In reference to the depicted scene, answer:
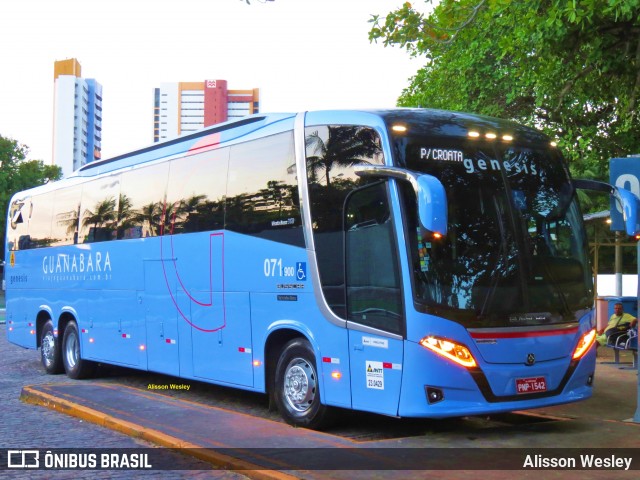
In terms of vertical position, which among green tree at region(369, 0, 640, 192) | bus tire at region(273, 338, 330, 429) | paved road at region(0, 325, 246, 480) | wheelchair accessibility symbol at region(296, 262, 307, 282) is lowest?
paved road at region(0, 325, 246, 480)

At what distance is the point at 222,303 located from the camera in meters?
11.7

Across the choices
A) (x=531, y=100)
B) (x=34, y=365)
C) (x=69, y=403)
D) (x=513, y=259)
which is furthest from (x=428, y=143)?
(x=531, y=100)

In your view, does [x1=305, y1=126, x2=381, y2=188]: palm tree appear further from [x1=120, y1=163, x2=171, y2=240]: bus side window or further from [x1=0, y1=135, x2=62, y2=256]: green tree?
[x1=0, y1=135, x2=62, y2=256]: green tree

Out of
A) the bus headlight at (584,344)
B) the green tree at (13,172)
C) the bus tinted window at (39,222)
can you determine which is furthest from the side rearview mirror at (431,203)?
the green tree at (13,172)

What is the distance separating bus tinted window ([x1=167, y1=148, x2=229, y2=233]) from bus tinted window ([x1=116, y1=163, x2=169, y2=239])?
1.18 ft

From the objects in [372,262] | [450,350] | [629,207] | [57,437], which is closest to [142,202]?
[57,437]

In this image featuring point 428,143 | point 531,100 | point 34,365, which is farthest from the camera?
point 531,100

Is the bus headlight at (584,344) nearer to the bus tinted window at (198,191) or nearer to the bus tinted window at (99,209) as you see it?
the bus tinted window at (198,191)

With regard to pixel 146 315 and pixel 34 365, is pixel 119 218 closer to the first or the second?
pixel 146 315

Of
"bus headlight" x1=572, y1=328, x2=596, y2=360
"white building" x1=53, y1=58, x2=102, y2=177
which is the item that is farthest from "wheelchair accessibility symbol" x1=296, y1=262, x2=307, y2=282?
"white building" x1=53, y1=58, x2=102, y2=177

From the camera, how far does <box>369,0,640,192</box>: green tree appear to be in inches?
475

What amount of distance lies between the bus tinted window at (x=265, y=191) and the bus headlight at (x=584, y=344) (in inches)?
129

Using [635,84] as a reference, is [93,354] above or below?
below

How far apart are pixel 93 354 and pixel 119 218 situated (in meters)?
2.74
